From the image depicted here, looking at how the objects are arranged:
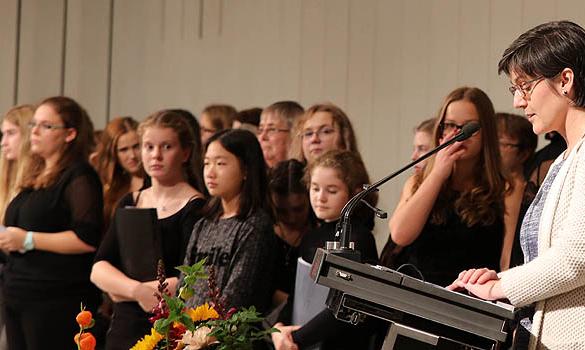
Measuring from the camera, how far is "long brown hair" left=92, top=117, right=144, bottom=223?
490cm

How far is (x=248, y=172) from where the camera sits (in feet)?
12.6

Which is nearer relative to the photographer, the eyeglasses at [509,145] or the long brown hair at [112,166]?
the eyeglasses at [509,145]

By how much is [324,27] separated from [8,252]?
2.42 metres

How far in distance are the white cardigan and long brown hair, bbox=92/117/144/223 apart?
8.97 feet

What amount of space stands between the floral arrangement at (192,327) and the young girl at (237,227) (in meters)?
1.34

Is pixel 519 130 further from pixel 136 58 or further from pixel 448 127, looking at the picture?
pixel 136 58

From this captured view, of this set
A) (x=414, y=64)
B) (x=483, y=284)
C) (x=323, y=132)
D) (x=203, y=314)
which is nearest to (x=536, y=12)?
(x=414, y=64)

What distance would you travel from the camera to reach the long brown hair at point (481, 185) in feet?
11.3

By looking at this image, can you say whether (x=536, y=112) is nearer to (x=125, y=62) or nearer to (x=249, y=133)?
(x=249, y=133)

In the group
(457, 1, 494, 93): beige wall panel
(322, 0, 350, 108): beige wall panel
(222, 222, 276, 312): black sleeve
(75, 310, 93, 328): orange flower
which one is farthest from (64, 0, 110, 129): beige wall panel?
(75, 310, 93, 328): orange flower

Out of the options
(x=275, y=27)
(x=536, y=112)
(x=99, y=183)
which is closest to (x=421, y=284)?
(x=536, y=112)

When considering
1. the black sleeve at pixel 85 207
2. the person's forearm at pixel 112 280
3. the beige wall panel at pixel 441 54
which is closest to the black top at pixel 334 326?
the person's forearm at pixel 112 280

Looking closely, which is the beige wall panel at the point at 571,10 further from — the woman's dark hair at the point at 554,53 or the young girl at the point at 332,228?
the woman's dark hair at the point at 554,53

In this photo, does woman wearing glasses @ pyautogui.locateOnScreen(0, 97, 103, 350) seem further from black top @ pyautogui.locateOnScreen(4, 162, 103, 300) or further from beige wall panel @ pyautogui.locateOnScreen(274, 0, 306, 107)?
beige wall panel @ pyautogui.locateOnScreen(274, 0, 306, 107)
